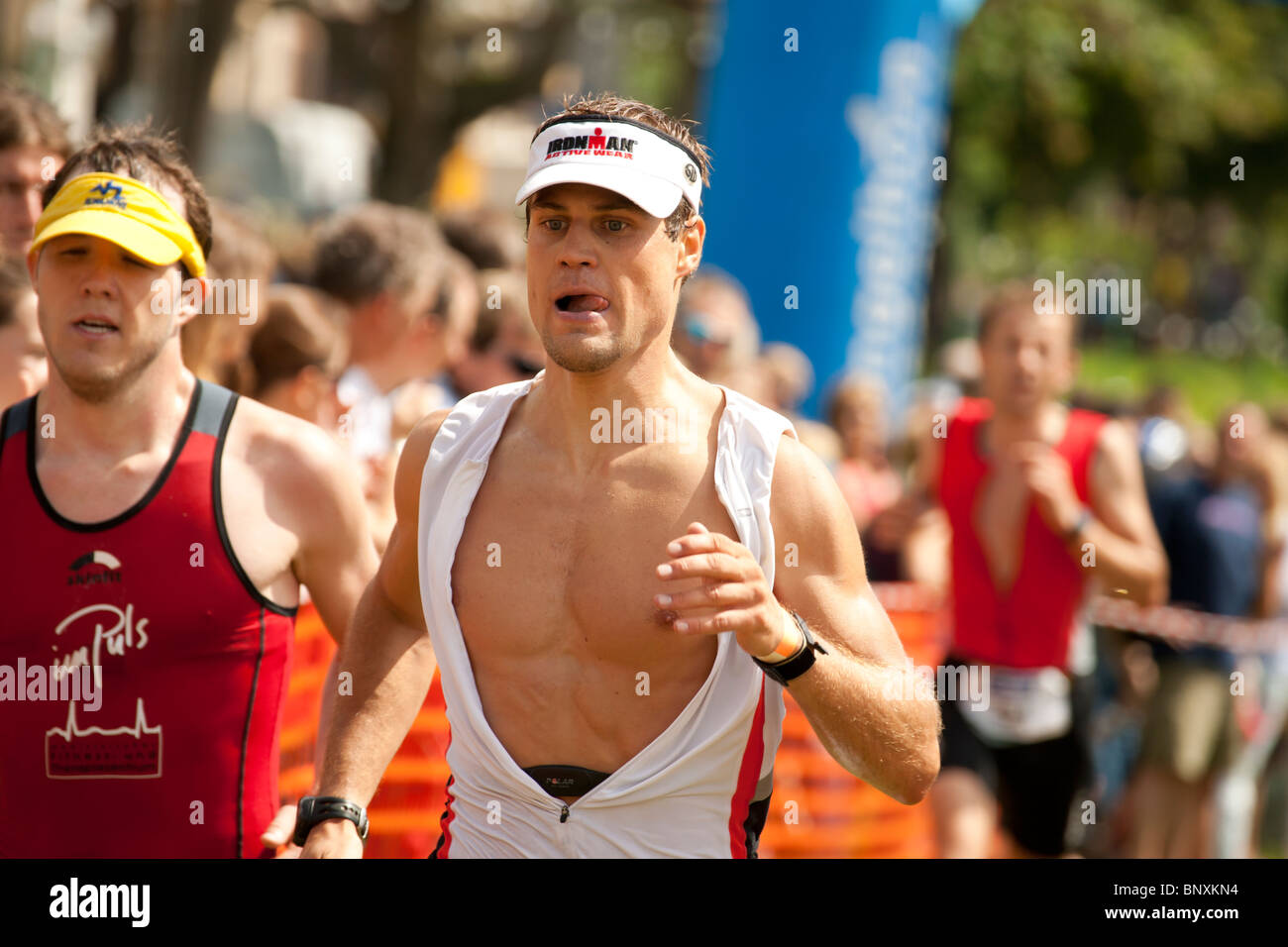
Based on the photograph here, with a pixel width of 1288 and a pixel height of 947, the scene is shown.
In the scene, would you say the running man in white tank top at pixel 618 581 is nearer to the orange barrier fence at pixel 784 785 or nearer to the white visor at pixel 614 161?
the white visor at pixel 614 161

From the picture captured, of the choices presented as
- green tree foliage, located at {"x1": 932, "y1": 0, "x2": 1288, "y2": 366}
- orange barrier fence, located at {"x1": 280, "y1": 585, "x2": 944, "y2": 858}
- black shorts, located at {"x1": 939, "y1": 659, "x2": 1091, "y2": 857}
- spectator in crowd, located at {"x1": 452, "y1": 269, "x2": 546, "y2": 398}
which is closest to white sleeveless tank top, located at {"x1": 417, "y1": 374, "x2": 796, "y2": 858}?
orange barrier fence, located at {"x1": 280, "y1": 585, "x2": 944, "y2": 858}

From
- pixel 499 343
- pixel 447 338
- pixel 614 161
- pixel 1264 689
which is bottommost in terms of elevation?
pixel 1264 689

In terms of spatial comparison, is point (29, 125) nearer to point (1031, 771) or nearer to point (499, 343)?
point (499, 343)

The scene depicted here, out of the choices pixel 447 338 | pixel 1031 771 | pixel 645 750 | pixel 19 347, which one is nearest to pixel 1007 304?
pixel 1031 771

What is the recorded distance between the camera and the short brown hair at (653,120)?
3.49m

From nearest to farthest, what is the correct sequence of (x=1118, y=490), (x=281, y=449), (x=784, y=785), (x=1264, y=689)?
(x=281, y=449) < (x=1118, y=490) < (x=784, y=785) < (x=1264, y=689)

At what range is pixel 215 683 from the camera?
3682mm

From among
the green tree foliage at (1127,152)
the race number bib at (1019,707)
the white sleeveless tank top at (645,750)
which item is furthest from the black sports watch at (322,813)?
the green tree foliage at (1127,152)

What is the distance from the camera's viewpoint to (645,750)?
→ 10.9ft

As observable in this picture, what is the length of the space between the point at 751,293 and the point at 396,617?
6.63m

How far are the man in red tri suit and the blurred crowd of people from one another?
754mm

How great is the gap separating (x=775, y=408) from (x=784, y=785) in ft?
8.19

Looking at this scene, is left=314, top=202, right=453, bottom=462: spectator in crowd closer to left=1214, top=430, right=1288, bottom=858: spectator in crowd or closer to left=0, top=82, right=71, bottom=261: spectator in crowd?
left=0, top=82, right=71, bottom=261: spectator in crowd
